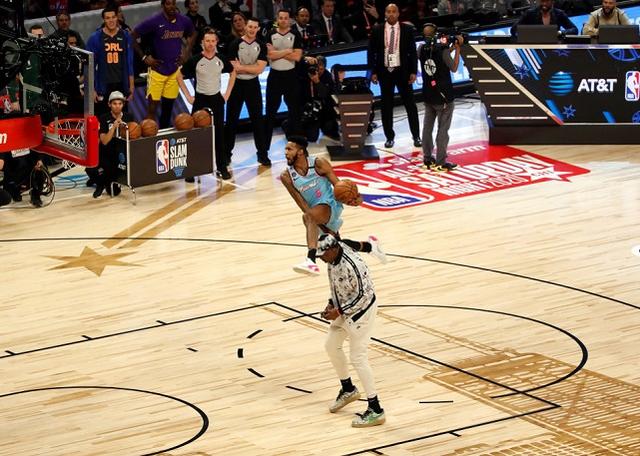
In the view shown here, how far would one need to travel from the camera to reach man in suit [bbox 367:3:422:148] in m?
20.8

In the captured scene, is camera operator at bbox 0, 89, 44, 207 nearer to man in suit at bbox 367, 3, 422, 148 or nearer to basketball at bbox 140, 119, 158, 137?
basketball at bbox 140, 119, 158, 137

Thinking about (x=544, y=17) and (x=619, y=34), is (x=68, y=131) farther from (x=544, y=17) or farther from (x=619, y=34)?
(x=619, y=34)

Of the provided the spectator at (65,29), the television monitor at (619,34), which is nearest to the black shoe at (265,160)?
the spectator at (65,29)

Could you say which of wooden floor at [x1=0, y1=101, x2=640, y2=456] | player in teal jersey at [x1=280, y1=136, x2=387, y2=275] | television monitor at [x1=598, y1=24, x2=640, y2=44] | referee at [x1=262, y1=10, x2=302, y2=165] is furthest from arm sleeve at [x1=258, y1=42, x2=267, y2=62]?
player in teal jersey at [x1=280, y1=136, x2=387, y2=275]

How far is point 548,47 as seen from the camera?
2077 centimetres

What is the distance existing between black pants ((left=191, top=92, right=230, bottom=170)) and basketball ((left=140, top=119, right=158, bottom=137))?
45.2 inches

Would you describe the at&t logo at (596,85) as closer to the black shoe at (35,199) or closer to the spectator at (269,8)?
the spectator at (269,8)

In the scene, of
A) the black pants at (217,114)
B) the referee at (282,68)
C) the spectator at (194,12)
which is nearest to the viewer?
the black pants at (217,114)

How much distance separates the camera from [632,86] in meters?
20.6

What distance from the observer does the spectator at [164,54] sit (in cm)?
2003

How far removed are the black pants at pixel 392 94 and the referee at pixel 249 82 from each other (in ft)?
6.80

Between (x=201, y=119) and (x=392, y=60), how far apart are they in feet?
11.3

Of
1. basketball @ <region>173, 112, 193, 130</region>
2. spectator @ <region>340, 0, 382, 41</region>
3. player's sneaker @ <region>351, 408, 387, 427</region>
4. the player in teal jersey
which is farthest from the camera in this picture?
spectator @ <region>340, 0, 382, 41</region>

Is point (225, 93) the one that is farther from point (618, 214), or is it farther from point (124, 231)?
point (618, 214)
